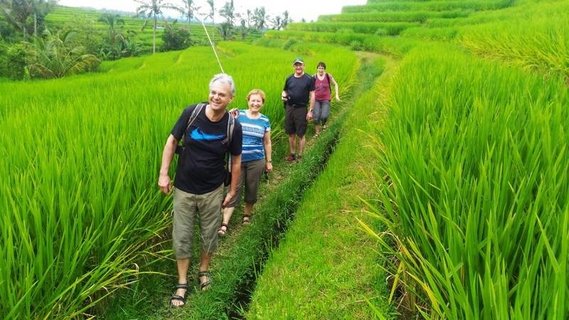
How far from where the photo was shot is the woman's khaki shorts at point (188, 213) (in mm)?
2855

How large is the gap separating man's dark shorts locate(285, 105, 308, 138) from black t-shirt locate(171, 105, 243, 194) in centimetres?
295

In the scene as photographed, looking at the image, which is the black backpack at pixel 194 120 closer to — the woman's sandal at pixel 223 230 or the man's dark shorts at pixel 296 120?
the woman's sandal at pixel 223 230

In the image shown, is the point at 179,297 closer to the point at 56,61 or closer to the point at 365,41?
the point at 365,41

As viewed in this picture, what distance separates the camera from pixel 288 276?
9.43 ft

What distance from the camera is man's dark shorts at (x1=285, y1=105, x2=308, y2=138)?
5777 mm

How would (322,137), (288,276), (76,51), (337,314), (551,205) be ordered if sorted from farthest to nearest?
(76,51) → (322,137) → (288,276) → (337,314) → (551,205)

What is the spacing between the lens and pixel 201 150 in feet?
9.05

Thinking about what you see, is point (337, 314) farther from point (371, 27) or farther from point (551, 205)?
point (371, 27)

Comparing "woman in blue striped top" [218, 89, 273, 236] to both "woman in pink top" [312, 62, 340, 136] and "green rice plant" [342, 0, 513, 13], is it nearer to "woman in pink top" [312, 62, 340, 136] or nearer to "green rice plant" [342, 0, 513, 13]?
"woman in pink top" [312, 62, 340, 136]

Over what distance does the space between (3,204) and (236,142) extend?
4.77 ft

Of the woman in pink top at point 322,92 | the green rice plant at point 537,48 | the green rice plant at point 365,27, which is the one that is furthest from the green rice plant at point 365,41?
the woman in pink top at point 322,92

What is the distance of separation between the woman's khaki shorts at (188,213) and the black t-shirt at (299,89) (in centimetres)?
302

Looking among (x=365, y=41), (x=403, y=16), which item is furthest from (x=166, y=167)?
(x=403, y=16)

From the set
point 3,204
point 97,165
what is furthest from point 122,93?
point 3,204
